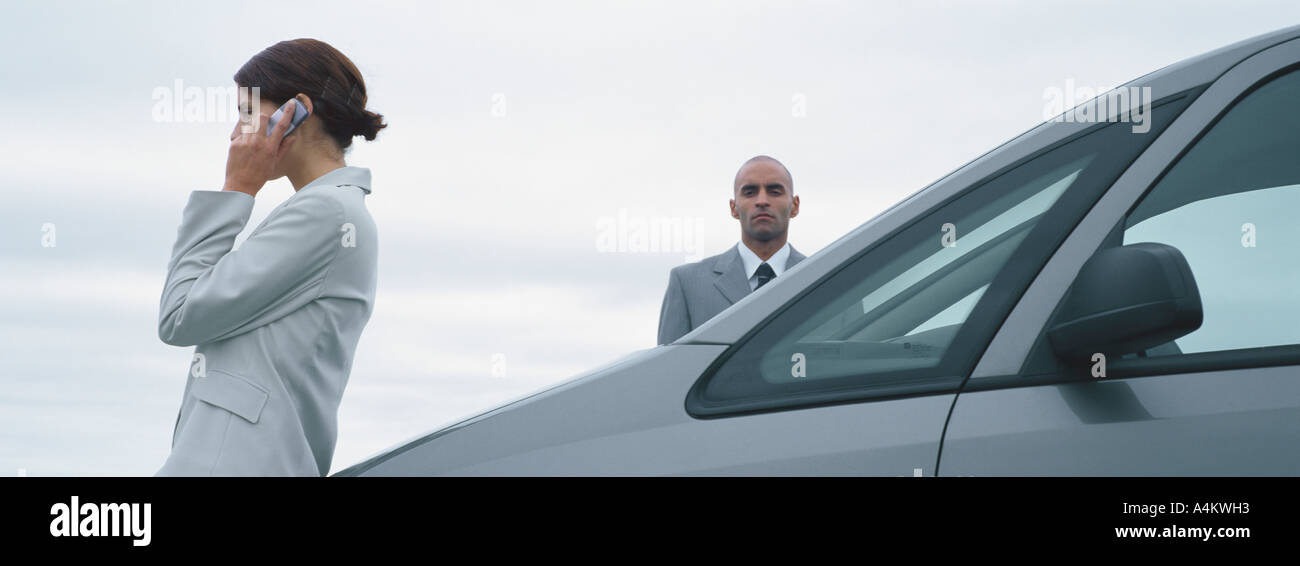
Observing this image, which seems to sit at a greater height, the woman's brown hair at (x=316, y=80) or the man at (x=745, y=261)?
the woman's brown hair at (x=316, y=80)

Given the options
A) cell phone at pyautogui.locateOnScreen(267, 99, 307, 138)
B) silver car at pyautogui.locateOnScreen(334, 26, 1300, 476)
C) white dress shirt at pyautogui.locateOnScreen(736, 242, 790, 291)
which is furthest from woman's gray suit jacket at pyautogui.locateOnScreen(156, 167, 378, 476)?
white dress shirt at pyautogui.locateOnScreen(736, 242, 790, 291)

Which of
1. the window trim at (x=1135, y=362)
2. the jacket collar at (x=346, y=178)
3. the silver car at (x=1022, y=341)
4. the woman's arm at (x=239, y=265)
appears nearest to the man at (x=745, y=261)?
the jacket collar at (x=346, y=178)

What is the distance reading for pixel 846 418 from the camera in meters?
1.72

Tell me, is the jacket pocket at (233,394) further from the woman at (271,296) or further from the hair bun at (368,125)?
the hair bun at (368,125)

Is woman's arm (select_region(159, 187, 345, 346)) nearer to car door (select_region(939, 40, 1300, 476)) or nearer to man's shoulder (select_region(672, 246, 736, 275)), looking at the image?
car door (select_region(939, 40, 1300, 476))

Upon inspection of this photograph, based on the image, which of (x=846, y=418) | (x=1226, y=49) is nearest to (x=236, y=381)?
(x=846, y=418)

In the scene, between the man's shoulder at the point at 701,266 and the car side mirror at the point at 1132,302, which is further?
the man's shoulder at the point at 701,266

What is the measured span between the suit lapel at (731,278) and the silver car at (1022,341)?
3.34 meters

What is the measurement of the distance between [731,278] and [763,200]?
1.52 feet

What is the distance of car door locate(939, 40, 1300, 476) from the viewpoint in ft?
5.39

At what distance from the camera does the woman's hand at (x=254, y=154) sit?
250cm
